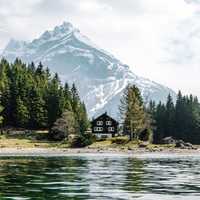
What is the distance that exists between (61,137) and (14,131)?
50.1 ft

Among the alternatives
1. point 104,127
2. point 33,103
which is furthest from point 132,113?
point 33,103

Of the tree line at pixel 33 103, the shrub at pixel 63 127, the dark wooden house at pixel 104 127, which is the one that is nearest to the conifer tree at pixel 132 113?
the tree line at pixel 33 103

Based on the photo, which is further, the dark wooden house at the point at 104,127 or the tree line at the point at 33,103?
the dark wooden house at the point at 104,127

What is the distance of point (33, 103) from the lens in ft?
569

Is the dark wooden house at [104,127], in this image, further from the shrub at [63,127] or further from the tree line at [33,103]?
the shrub at [63,127]

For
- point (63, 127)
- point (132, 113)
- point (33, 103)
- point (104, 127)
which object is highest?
point (33, 103)

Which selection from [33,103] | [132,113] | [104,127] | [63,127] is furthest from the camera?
[104,127]

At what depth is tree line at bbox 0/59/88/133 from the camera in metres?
171

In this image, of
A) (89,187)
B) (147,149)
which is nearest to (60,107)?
(147,149)

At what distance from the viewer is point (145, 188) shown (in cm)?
3603

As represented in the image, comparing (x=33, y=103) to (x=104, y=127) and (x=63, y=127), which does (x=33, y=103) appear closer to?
(x=63, y=127)

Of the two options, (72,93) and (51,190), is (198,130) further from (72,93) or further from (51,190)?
(51,190)

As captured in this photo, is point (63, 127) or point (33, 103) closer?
point (63, 127)

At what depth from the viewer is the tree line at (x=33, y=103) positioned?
560ft
